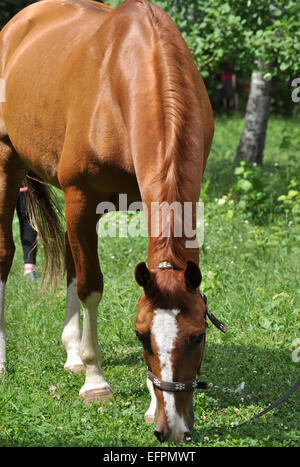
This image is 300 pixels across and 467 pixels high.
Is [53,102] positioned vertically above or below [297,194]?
above

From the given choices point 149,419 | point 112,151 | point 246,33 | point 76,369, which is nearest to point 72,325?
point 76,369

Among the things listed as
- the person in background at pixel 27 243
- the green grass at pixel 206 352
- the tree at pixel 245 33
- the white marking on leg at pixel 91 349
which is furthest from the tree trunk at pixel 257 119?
the white marking on leg at pixel 91 349

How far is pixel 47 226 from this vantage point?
5000 mm

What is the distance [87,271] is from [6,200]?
41.3 inches

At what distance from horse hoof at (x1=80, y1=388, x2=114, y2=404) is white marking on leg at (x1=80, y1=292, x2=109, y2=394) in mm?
28

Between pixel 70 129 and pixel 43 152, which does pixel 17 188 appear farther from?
pixel 70 129

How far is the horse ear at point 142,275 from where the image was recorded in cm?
274

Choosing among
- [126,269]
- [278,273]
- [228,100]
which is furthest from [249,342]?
[228,100]

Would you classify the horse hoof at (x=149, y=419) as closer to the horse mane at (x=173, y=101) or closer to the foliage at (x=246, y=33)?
the horse mane at (x=173, y=101)

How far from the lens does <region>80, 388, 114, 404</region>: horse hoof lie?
386 centimetres

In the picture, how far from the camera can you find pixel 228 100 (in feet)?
68.8

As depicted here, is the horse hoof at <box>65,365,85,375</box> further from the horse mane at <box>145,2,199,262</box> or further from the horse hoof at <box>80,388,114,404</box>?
the horse mane at <box>145,2,199,262</box>

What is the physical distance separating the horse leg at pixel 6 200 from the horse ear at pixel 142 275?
6.61ft

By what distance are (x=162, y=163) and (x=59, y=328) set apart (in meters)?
2.46
